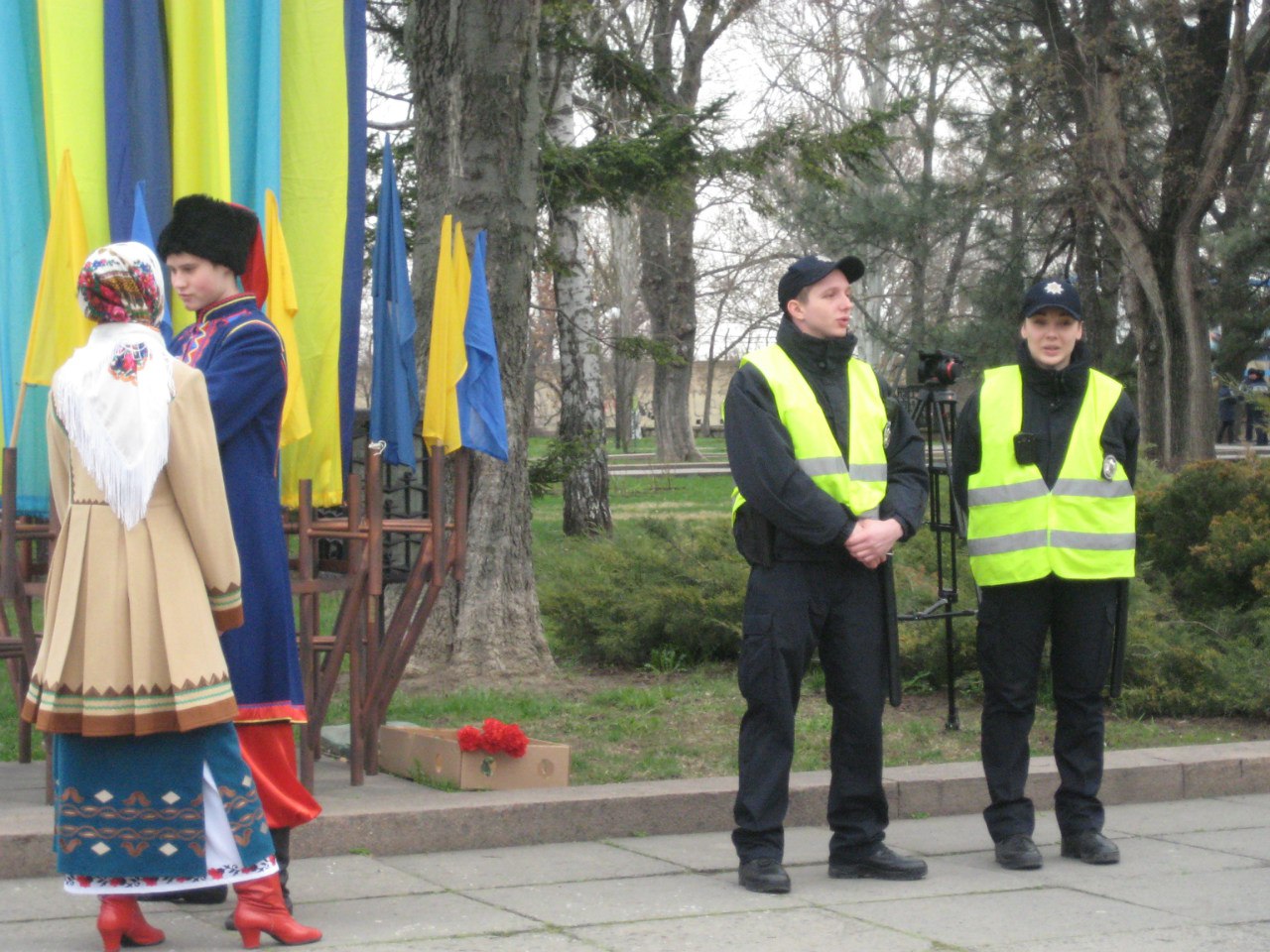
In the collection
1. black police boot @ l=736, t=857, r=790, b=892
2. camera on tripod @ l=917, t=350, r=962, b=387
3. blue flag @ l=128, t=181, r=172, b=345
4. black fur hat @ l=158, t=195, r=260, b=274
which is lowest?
black police boot @ l=736, t=857, r=790, b=892

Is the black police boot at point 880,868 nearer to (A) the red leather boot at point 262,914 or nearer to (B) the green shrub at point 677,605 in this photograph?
(A) the red leather boot at point 262,914

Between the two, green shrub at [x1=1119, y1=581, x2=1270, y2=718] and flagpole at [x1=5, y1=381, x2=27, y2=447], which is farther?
green shrub at [x1=1119, y1=581, x2=1270, y2=718]

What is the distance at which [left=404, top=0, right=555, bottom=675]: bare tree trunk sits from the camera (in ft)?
28.5

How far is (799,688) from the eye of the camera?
534cm

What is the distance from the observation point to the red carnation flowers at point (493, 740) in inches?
240

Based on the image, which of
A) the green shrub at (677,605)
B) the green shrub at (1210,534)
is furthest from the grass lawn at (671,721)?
the green shrub at (1210,534)

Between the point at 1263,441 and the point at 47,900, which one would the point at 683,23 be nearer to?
the point at 1263,441

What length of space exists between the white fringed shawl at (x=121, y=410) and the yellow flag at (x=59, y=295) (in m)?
1.49

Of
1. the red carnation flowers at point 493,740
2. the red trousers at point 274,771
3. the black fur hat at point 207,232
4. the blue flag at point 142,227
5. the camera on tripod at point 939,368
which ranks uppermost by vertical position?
the blue flag at point 142,227

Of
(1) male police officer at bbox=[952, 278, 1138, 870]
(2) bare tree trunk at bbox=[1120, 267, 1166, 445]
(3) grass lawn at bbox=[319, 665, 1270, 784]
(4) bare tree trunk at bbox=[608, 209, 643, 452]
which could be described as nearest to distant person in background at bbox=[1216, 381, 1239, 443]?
(2) bare tree trunk at bbox=[1120, 267, 1166, 445]

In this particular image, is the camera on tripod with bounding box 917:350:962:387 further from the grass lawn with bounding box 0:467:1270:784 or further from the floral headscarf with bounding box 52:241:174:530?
the floral headscarf with bounding box 52:241:174:530

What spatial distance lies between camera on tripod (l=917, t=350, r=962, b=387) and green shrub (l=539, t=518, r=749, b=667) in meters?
2.80

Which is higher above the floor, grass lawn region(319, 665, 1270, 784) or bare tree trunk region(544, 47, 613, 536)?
bare tree trunk region(544, 47, 613, 536)

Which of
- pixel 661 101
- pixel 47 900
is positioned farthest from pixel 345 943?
pixel 661 101
